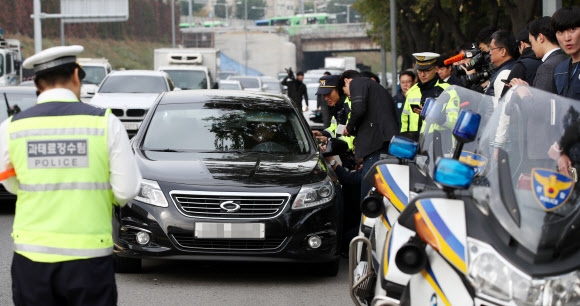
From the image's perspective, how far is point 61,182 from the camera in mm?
4285

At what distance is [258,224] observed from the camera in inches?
311

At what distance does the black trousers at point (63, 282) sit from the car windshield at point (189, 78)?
75.5 ft

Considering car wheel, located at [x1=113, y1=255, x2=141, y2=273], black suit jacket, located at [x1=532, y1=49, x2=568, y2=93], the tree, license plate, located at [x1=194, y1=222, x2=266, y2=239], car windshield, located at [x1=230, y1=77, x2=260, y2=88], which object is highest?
the tree

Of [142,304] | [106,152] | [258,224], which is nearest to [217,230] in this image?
[258,224]

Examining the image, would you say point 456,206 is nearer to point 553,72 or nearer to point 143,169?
point 553,72

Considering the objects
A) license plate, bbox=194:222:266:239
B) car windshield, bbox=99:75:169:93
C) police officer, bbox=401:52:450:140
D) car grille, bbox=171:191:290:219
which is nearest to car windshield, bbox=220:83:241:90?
car windshield, bbox=99:75:169:93

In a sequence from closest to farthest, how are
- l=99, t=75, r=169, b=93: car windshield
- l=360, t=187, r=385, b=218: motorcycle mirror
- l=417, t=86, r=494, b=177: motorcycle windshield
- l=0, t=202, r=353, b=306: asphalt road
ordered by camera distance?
l=417, t=86, r=494, b=177: motorcycle windshield, l=360, t=187, r=385, b=218: motorcycle mirror, l=0, t=202, r=353, b=306: asphalt road, l=99, t=75, r=169, b=93: car windshield

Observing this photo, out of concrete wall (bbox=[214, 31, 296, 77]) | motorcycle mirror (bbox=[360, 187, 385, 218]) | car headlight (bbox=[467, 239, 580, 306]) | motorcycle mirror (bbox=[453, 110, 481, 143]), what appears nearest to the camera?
car headlight (bbox=[467, 239, 580, 306])

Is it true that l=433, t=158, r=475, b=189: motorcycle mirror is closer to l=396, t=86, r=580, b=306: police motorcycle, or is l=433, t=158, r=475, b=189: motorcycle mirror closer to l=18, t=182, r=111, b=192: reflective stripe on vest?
l=396, t=86, r=580, b=306: police motorcycle

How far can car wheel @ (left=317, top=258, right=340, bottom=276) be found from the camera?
8.54 meters

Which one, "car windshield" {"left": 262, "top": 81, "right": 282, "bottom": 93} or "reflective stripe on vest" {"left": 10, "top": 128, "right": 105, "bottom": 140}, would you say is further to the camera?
"car windshield" {"left": 262, "top": 81, "right": 282, "bottom": 93}

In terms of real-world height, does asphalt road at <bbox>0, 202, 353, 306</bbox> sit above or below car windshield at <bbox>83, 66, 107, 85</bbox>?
below

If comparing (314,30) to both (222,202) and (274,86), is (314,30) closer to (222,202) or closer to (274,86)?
(274,86)

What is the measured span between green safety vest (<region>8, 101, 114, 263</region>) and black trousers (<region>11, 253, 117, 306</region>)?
3 centimetres
